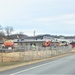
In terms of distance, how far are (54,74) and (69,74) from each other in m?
0.89

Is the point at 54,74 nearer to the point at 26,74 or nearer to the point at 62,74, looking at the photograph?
the point at 62,74

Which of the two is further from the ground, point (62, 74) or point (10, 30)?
point (10, 30)

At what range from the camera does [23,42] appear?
4751 inches

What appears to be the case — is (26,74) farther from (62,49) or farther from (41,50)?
(62,49)

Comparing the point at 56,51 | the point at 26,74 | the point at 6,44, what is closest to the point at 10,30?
the point at 6,44

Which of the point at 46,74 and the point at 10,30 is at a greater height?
the point at 10,30

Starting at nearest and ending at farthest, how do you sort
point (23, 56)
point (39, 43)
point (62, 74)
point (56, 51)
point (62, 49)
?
point (62, 74), point (23, 56), point (56, 51), point (62, 49), point (39, 43)

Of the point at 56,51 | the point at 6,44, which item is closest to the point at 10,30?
the point at 6,44

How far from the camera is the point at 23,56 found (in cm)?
3812

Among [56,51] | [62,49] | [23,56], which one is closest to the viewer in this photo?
[23,56]

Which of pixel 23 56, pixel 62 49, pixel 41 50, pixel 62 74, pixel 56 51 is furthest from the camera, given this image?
pixel 62 49

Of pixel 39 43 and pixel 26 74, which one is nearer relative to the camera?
pixel 26 74

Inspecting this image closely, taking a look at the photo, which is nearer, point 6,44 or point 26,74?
point 26,74

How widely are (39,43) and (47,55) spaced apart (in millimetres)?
68946
